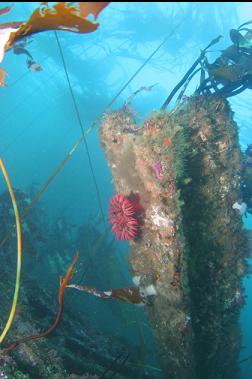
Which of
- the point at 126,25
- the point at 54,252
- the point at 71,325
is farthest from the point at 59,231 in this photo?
the point at 126,25

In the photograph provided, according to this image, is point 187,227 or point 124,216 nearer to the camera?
point 124,216

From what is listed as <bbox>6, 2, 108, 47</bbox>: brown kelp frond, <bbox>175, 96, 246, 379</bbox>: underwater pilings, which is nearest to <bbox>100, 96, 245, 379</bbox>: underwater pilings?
<bbox>175, 96, 246, 379</bbox>: underwater pilings

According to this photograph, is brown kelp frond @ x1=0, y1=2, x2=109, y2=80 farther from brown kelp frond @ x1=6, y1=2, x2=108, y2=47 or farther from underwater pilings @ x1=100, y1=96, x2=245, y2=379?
underwater pilings @ x1=100, y1=96, x2=245, y2=379

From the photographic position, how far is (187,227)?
14.2ft

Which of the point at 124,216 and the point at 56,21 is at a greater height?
the point at 56,21

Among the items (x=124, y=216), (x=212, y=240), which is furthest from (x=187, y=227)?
(x=124, y=216)

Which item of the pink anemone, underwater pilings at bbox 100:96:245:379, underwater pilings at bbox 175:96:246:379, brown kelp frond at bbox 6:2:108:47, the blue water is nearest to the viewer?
brown kelp frond at bbox 6:2:108:47

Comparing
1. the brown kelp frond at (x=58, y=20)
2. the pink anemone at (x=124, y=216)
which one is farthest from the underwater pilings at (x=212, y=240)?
the brown kelp frond at (x=58, y=20)

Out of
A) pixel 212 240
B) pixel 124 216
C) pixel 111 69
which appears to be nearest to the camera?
pixel 124 216

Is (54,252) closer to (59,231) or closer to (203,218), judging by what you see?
(59,231)

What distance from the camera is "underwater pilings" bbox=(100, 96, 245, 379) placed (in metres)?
3.85

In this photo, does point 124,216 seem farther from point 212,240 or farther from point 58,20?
point 58,20

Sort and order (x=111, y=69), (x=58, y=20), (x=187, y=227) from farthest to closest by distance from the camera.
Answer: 1. (x=111, y=69)
2. (x=187, y=227)
3. (x=58, y=20)

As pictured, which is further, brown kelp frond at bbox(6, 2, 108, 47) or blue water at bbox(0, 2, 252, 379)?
blue water at bbox(0, 2, 252, 379)
